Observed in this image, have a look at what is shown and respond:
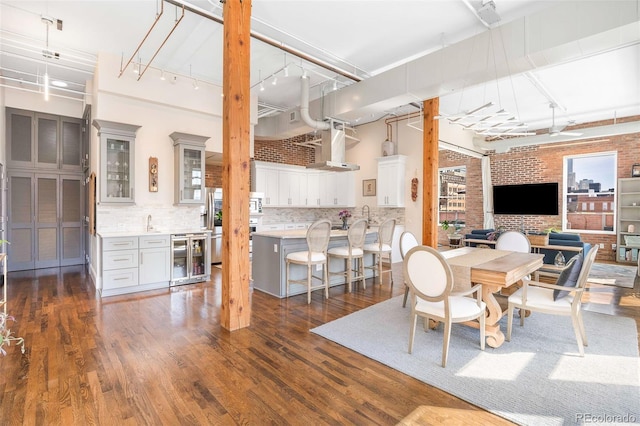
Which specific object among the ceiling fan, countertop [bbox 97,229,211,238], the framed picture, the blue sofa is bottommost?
the blue sofa

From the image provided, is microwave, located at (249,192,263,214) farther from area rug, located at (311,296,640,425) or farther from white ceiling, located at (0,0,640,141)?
area rug, located at (311,296,640,425)

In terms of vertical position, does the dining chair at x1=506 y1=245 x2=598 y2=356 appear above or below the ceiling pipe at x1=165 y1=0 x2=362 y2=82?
below

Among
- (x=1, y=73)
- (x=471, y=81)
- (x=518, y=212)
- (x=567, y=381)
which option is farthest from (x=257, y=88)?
(x=518, y=212)

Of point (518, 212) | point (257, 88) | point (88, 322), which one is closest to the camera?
point (88, 322)

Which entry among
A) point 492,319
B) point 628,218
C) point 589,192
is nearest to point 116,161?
point 492,319

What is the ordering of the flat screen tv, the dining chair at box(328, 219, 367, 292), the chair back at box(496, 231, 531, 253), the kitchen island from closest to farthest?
1. the chair back at box(496, 231, 531, 253)
2. the kitchen island
3. the dining chair at box(328, 219, 367, 292)
4. the flat screen tv

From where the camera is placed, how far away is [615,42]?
11.0ft

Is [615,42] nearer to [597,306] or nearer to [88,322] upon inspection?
[597,306]

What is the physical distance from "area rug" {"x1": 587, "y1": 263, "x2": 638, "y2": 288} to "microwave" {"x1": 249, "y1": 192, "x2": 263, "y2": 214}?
649 centimetres

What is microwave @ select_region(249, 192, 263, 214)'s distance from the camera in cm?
749

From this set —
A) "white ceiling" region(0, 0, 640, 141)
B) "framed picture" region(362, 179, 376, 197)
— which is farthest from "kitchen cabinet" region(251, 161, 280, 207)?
"framed picture" region(362, 179, 376, 197)

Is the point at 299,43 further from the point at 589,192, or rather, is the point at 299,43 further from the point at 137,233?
the point at 589,192

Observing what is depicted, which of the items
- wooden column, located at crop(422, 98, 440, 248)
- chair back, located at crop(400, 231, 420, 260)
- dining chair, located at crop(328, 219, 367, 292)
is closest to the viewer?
chair back, located at crop(400, 231, 420, 260)

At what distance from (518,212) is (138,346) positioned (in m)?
9.43
